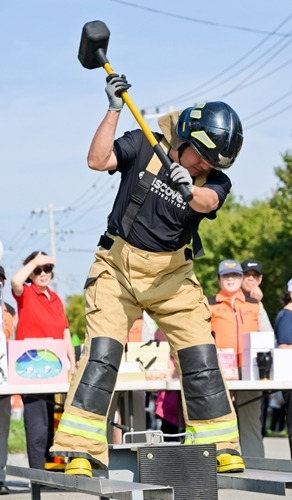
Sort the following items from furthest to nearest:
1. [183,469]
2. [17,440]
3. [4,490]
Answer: [17,440] → [4,490] → [183,469]

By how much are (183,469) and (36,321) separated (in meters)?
4.77

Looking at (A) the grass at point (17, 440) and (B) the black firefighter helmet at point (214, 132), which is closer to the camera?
(B) the black firefighter helmet at point (214, 132)

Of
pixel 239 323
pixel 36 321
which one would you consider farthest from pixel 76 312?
pixel 36 321

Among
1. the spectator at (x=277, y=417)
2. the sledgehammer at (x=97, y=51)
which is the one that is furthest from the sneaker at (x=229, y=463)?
the spectator at (x=277, y=417)

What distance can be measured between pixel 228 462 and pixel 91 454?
819 mm

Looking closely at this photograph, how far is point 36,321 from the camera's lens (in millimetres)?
10523

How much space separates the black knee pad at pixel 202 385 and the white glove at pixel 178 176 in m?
1.08

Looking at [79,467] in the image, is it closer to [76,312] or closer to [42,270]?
[42,270]

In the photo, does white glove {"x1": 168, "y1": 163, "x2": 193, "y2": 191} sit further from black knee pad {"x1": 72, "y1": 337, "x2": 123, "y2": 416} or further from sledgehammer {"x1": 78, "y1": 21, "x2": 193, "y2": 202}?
black knee pad {"x1": 72, "y1": 337, "x2": 123, "y2": 416}

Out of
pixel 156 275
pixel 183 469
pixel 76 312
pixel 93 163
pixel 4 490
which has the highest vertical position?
pixel 76 312

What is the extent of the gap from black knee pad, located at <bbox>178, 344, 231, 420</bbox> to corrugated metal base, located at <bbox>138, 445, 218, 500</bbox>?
54 cm

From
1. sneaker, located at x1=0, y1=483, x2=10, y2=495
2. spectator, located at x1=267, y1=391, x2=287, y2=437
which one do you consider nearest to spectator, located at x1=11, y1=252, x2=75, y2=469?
sneaker, located at x1=0, y1=483, x2=10, y2=495

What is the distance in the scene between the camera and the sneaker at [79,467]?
618cm

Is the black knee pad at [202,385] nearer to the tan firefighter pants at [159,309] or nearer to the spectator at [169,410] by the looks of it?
the tan firefighter pants at [159,309]
